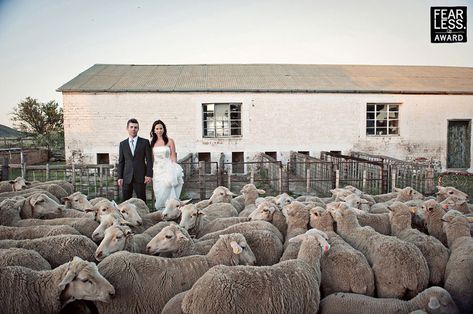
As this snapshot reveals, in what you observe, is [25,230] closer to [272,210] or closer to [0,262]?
[0,262]

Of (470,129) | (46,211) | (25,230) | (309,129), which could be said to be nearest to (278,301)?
(25,230)

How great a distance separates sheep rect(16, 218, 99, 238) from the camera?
16.4ft

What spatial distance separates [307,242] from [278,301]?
100 centimetres

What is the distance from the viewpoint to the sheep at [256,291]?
9.26 feet

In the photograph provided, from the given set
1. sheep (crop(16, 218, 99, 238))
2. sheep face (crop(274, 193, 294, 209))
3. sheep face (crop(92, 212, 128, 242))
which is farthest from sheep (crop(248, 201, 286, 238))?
sheep (crop(16, 218, 99, 238))

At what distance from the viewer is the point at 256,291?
9.70ft

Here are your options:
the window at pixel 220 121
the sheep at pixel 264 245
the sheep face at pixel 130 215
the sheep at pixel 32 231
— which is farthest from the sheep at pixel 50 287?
the window at pixel 220 121

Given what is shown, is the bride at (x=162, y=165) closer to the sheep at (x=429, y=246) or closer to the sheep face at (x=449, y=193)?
the sheep at (x=429, y=246)

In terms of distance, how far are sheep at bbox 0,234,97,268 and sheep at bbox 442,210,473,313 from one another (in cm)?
389

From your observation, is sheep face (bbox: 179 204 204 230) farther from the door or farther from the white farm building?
the door

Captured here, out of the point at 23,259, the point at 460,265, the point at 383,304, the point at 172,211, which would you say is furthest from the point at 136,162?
the point at 460,265

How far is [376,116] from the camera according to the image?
20359mm

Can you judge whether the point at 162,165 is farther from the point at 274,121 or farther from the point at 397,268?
the point at 274,121

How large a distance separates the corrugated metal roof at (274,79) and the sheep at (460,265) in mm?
15440
